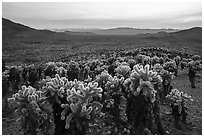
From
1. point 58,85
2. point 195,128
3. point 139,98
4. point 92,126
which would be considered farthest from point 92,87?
point 195,128

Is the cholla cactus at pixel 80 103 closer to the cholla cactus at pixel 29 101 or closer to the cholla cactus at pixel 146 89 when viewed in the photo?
the cholla cactus at pixel 29 101

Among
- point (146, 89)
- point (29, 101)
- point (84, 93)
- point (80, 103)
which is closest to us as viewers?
point (80, 103)

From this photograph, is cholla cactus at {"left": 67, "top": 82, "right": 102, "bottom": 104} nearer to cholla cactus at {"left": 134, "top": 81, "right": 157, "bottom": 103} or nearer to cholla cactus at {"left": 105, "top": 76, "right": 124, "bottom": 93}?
cholla cactus at {"left": 134, "top": 81, "right": 157, "bottom": 103}

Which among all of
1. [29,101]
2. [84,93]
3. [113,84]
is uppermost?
[84,93]

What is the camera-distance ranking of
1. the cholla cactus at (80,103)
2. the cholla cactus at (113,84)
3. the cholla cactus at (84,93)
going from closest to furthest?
the cholla cactus at (80,103) → the cholla cactus at (84,93) → the cholla cactus at (113,84)

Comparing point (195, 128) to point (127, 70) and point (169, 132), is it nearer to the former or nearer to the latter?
point (169, 132)

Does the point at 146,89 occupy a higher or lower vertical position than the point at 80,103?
higher

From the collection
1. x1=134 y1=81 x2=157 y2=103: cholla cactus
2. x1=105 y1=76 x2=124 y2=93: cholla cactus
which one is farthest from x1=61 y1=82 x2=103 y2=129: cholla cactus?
x1=105 y1=76 x2=124 y2=93: cholla cactus

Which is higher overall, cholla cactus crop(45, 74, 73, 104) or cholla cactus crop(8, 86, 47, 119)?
cholla cactus crop(45, 74, 73, 104)

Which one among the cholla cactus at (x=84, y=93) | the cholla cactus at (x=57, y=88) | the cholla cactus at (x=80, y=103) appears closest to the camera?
the cholla cactus at (x=80, y=103)

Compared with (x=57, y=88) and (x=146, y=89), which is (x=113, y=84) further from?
(x=57, y=88)

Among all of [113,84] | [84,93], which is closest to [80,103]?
[84,93]


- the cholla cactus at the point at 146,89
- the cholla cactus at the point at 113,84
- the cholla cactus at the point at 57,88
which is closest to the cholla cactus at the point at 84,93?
the cholla cactus at the point at 57,88

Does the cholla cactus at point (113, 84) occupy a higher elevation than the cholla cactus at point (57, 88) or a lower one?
lower
